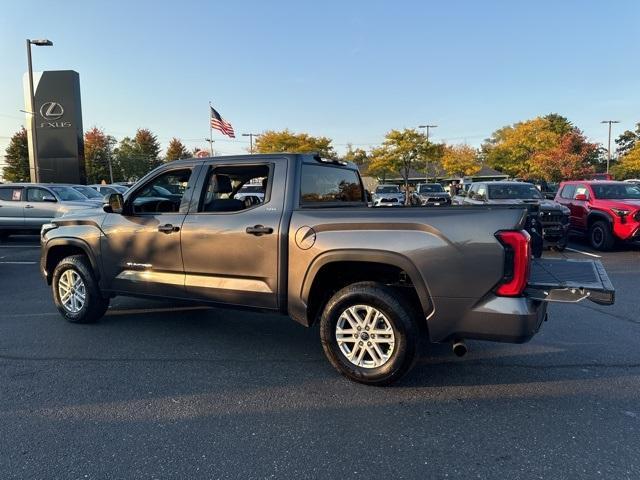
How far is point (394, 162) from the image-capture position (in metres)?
45.3

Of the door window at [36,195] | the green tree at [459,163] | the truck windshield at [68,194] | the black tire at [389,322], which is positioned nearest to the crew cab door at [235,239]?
the black tire at [389,322]

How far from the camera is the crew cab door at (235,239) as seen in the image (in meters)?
4.07

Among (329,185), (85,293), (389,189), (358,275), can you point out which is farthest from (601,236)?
(389,189)

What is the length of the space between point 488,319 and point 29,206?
14.0 m

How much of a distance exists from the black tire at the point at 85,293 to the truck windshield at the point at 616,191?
1133 centimetres

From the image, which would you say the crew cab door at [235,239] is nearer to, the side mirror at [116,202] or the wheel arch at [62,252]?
the side mirror at [116,202]

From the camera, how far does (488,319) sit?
330cm

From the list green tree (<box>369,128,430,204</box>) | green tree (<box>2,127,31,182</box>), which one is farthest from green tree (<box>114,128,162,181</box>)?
green tree (<box>369,128,430,204</box>)

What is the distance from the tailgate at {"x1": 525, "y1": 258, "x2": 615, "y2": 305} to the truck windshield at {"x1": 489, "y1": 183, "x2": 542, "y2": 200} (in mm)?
8540

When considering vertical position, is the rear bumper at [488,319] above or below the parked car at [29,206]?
below

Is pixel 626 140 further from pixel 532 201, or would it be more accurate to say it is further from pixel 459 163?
pixel 532 201

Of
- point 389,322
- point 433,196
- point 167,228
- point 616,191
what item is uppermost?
point 616,191

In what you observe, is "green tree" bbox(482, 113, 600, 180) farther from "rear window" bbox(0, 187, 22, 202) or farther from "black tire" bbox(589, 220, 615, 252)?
"rear window" bbox(0, 187, 22, 202)

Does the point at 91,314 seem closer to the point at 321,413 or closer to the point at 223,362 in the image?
the point at 223,362
